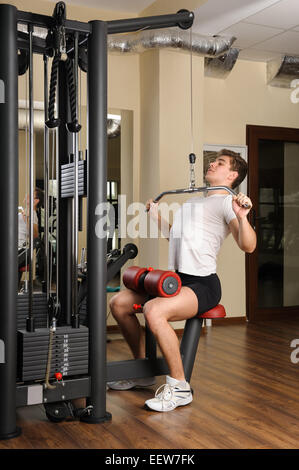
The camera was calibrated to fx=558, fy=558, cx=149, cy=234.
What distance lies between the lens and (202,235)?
310cm

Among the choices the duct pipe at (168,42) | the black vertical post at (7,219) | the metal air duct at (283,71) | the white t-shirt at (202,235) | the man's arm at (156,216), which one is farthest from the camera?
the metal air duct at (283,71)

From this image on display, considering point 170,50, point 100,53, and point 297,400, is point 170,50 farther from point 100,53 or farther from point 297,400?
point 297,400

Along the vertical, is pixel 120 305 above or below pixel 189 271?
below

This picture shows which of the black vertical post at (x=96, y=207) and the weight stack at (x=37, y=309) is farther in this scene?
the weight stack at (x=37, y=309)

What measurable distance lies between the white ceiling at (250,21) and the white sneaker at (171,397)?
2.78m

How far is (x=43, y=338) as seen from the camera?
246cm

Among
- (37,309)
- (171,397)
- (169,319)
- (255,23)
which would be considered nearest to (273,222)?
(255,23)

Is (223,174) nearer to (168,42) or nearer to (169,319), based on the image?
(169,319)

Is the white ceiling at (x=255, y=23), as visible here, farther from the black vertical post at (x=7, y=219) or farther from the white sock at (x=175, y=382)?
the white sock at (x=175, y=382)

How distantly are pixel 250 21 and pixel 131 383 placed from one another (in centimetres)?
296

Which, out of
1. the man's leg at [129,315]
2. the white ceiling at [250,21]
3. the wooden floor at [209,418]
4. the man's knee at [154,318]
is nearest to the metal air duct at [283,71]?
the white ceiling at [250,21]

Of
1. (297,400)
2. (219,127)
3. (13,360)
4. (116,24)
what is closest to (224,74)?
(219,127)

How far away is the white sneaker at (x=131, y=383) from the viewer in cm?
318
